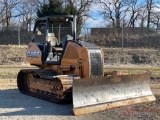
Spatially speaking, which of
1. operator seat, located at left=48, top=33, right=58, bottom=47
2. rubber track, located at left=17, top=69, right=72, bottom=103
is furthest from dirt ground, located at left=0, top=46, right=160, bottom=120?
operator seat, located at left=48, top=33, right=58, bottom=47

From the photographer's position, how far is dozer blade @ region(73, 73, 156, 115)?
28.2 feet

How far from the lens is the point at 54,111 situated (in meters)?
8.70

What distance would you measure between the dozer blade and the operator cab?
188cm

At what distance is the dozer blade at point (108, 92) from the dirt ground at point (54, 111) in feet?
0.71

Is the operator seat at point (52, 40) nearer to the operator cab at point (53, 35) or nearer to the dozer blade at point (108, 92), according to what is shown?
the operator cab at point (53, 35)

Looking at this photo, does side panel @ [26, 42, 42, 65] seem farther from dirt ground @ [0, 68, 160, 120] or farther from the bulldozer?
dirt ground @ [0, 68, 160, 120]

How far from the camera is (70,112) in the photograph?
8.62m

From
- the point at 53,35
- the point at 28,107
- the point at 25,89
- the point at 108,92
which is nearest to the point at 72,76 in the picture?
the point at 108,92

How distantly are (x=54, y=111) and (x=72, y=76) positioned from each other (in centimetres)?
131

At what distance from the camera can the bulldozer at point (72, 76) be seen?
28.9 feet

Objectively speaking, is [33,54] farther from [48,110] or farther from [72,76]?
[48,110]

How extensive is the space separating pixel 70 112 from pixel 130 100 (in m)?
1.90

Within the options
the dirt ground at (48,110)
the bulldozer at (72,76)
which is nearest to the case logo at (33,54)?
the bulldozer at (72,76)

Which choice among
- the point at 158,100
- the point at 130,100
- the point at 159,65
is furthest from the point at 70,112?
the point at 159,65
